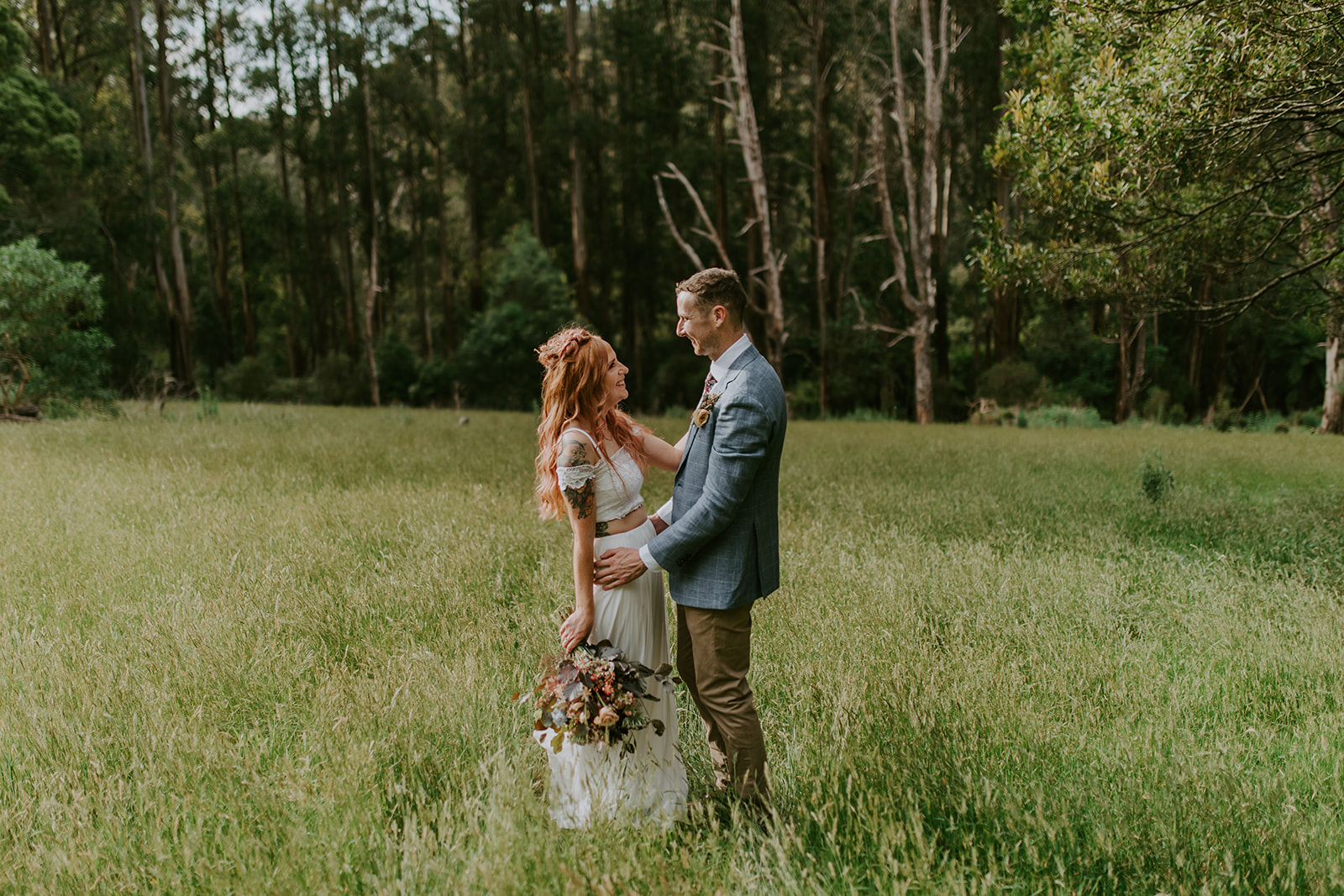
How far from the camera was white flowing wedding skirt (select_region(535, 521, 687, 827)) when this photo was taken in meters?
2.70

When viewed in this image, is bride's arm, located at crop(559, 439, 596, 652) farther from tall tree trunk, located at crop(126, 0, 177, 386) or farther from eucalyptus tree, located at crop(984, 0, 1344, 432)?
tall tree trunk, located at crop(126, 0, 177, 386)

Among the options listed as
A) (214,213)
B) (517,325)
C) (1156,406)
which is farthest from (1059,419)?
(214,213)

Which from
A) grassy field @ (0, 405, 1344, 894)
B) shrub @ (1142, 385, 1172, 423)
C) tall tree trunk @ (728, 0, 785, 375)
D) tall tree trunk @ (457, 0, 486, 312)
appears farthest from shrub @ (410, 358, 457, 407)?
shrub @ (1142, 385, 1172, 423)

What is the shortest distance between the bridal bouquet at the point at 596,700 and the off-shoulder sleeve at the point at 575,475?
63cm

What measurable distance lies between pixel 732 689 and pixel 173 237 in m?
32.3

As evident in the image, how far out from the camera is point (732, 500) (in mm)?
2633

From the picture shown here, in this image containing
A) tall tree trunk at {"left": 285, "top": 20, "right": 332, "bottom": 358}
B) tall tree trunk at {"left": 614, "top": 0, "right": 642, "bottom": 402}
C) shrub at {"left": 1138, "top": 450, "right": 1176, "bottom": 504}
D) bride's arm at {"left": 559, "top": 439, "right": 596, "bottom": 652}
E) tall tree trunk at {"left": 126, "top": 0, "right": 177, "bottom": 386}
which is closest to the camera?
bride's arm at {"left": 559, "top": 439, "right": 596, "bottom": 652}

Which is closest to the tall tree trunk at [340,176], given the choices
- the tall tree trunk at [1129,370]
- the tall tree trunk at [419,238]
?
the tall tree trunk at [419,238]

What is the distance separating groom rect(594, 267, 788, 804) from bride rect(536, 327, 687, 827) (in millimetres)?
130

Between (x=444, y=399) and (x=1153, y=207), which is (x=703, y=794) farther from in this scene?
(x=444, y=399)

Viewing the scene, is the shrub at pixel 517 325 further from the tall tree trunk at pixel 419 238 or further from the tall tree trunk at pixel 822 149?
the tall tree trunk at pixel 822 149

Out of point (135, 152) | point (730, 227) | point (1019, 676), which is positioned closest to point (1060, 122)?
point (1019, 676)

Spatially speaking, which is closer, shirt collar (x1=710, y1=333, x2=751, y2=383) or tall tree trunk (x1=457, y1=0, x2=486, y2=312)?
shirt collar (x1=710, y1=333, x2=751, y2=383)

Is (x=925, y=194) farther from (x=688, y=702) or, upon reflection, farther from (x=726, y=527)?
(x=726, y=527)
